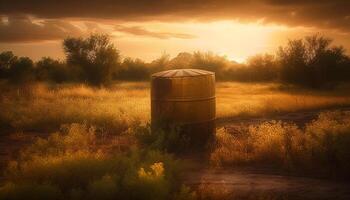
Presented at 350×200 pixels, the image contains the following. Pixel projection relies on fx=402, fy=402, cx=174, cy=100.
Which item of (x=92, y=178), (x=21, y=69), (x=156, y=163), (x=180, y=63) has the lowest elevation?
(x=92, y=178)

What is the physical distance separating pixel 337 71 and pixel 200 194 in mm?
25240

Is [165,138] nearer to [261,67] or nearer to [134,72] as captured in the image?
[261,67]

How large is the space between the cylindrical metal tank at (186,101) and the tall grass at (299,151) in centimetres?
87

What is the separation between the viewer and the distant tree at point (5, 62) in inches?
1711

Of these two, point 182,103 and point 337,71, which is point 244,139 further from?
point 337,71

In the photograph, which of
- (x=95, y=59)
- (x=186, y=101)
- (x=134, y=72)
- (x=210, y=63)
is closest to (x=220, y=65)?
(x=210, y=63)

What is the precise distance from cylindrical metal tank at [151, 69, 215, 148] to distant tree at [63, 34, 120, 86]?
21.5 metres

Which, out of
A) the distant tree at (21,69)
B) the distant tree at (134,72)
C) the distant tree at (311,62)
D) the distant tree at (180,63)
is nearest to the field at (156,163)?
the distant tree at (311,62)

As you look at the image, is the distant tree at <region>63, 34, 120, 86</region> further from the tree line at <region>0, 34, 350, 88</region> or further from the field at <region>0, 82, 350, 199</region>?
the field at <region>0, 82, 350, 199</region>

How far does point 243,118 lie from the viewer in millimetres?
15156

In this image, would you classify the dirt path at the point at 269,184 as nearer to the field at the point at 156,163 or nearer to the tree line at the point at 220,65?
the field at the point at 156,163

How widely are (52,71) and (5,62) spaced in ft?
16.4

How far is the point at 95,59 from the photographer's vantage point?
31656 mm

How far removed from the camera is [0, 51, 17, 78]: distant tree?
143 ft
